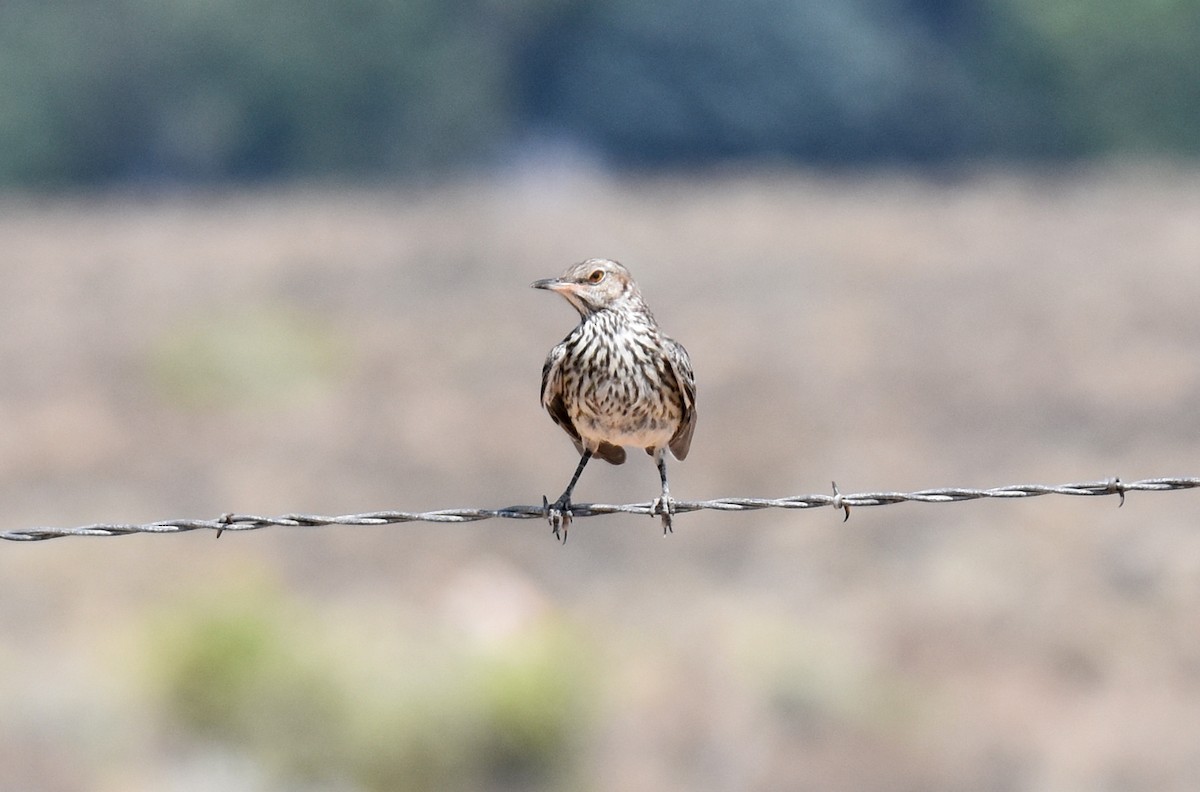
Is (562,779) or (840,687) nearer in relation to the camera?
(562,779)

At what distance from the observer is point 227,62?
79188mm

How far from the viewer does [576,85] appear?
83750 mm

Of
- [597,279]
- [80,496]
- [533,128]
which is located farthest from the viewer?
[533,128]

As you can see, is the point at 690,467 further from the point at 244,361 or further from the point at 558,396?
the point at 558,396

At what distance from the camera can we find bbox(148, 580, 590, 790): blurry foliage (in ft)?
49.8

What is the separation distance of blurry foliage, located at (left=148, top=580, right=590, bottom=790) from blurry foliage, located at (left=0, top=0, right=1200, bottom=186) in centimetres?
6194

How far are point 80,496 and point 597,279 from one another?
17.9 m

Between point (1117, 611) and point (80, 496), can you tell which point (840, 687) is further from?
point (80, 496)

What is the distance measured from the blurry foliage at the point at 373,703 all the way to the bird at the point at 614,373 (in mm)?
6948

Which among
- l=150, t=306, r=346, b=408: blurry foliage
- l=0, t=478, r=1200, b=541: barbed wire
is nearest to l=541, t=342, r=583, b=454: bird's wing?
l=0, t=478, r=1200, b=541: barbed wire

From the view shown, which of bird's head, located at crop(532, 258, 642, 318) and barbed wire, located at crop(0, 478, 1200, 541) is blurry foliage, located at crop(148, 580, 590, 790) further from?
barbed wire, located at crop(0, 478, 1200, 541)

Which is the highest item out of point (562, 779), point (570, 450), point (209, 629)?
point (570, 450)

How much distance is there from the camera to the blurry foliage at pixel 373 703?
1518cm

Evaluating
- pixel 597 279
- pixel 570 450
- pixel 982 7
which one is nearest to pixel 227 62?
pixel 982 7
